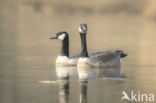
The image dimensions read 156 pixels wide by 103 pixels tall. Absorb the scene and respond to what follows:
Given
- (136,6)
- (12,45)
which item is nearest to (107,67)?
(12,45)

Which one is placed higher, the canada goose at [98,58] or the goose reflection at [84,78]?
the canada goose at [98,58]

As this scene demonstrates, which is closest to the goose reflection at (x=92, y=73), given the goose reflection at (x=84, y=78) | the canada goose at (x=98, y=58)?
the goose reflection at (x=84, y=78)

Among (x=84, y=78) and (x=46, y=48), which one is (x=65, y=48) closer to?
(x=84, y=78)

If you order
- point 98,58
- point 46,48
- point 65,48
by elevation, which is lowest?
point 98,58

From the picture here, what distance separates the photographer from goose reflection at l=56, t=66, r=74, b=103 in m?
15.3

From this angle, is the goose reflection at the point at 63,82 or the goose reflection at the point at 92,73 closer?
the goose reflection at the point at 63,82

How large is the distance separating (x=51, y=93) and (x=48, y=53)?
9966 mm

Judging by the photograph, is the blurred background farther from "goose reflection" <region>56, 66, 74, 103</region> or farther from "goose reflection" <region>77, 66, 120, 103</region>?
"goose reflection" <region>77, 66, 120, 103</region>

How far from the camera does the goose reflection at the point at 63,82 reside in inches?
601

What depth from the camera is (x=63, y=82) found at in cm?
1750

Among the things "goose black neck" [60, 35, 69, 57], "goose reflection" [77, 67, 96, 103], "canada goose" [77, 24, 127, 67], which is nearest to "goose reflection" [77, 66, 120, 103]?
"goose reflection" [77, 67, 96, 103]

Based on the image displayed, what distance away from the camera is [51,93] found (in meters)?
15.8

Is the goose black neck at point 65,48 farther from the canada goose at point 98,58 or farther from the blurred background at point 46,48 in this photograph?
the canada goose at point 98,58

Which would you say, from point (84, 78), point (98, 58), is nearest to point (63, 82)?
point (84, 78)
